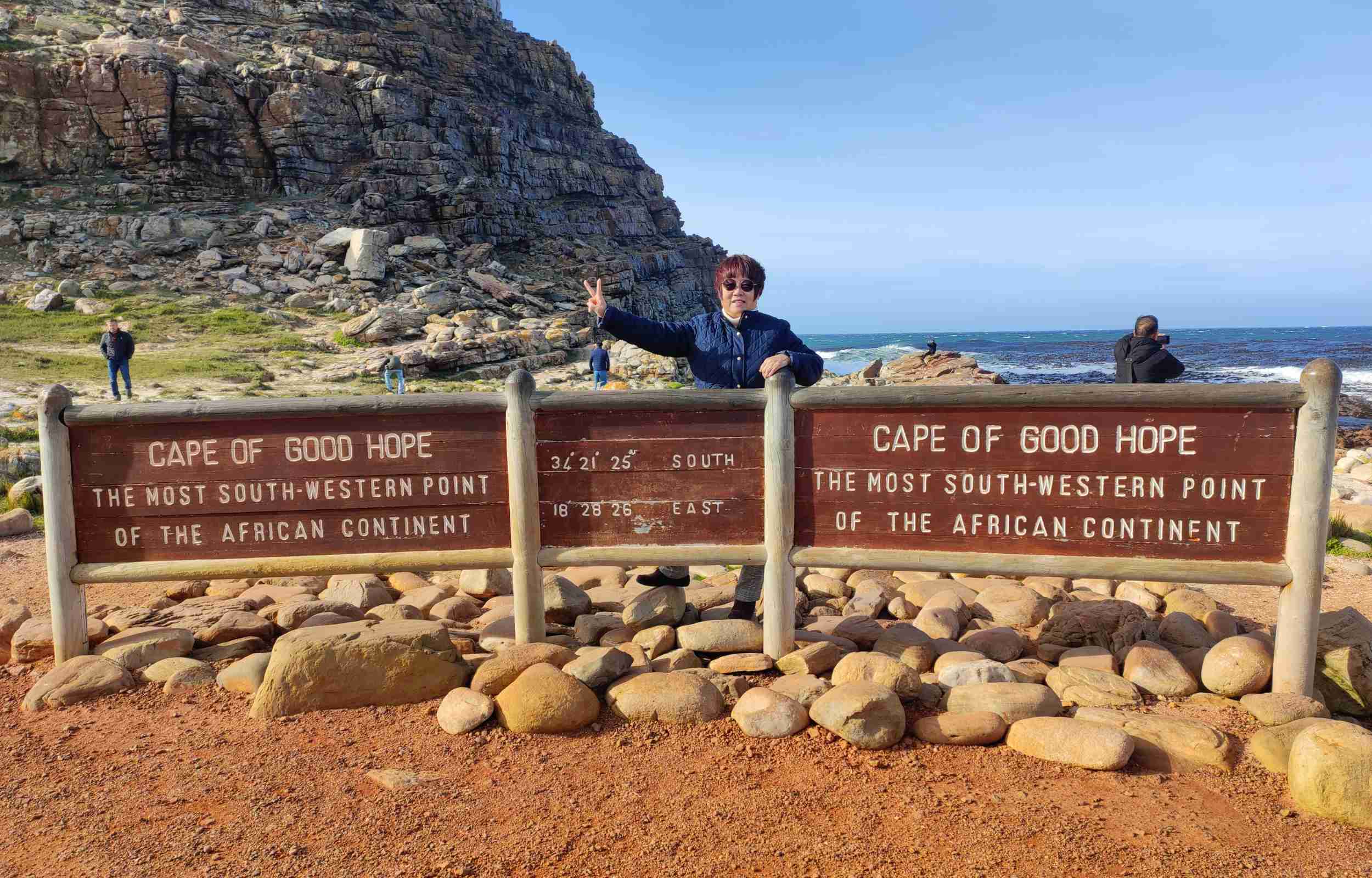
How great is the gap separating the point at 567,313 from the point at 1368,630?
124 feet

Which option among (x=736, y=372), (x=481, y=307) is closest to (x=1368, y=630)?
(x=736, y=372)

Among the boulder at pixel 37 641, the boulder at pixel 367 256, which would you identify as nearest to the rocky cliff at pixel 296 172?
the boulder at pixel 367 256

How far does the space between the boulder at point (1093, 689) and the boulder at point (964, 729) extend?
1.95 feet

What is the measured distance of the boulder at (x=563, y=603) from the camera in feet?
17.5

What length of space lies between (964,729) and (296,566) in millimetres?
3498

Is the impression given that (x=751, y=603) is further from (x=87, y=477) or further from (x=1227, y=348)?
(x=1227, y=348)

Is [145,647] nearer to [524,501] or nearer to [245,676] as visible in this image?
[245,676]

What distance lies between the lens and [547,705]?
12.1 ft

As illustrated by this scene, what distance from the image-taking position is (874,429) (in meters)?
4.20

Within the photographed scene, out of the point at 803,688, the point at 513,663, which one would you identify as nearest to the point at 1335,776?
the point at 803,688

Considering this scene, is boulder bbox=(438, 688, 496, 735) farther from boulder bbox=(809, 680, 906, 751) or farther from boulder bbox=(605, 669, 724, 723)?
boulder bbox=(809, 680, 906, 751)

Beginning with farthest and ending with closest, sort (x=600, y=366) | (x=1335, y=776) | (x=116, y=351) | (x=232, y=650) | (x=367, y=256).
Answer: (x=367, y=256) → (x=600, y=366) → (x=116, y=351) → (x=232, y=650) → (x=1335, y=776)

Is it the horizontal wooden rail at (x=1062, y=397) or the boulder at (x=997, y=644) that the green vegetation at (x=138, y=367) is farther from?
Result: the boulder at (x=997, y=644)

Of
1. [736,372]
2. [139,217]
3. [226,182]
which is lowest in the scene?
[736,372]
